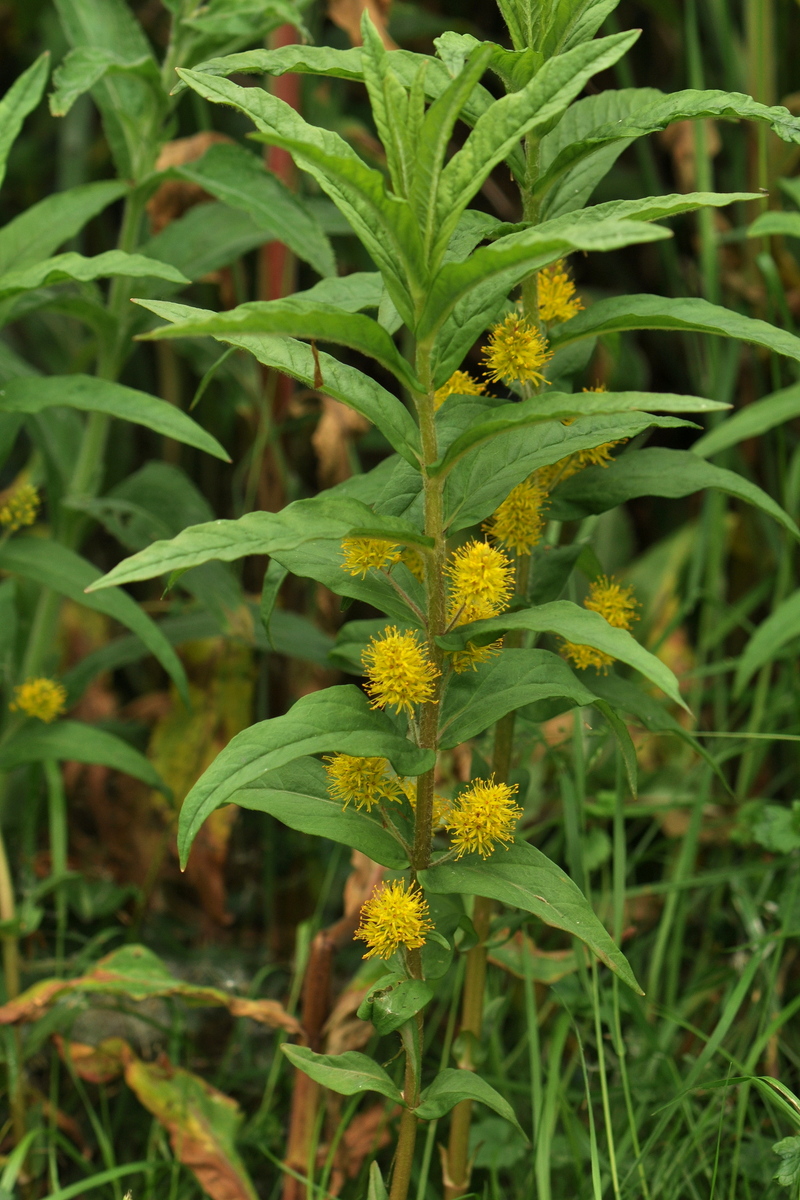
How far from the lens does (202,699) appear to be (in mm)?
1436

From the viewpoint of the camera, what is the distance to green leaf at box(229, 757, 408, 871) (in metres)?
0.75

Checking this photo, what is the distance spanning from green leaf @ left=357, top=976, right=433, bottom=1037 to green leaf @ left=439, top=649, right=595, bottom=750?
16cm

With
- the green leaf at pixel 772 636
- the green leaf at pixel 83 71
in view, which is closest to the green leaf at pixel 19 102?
the green leaf at pixel 83 71

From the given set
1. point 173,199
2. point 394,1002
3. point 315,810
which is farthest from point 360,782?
point 173,199

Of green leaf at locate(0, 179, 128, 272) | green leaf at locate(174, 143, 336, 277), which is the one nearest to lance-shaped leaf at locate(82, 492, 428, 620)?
green leaf at locate(174, 143, 336, 277)

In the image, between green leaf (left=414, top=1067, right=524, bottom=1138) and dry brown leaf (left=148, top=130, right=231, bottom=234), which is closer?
green leaf (left=414, top=1067, right=524, bottom=1138)

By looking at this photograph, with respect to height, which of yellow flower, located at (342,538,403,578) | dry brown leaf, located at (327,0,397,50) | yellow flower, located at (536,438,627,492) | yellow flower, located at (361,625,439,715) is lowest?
yellow flower, located at (361,625,439,715)

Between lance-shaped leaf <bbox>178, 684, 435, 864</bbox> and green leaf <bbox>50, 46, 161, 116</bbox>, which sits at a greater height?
green leaf <bbox>50, 46, 161, 116</bbox>

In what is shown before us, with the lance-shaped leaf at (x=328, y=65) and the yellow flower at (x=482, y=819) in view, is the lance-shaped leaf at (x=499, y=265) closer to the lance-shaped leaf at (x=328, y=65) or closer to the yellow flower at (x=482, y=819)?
the lance-shaped leaf at (x=328, y=65)

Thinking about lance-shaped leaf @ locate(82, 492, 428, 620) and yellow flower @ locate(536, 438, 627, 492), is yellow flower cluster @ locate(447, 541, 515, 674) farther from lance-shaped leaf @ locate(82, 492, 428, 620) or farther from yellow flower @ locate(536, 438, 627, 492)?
yellow flower @ locate(536, 438, 627, 492)

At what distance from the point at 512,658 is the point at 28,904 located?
0.64 m

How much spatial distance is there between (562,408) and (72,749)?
2.11 feet

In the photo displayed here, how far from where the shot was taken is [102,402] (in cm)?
96

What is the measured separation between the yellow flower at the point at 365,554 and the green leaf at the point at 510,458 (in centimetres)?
5
